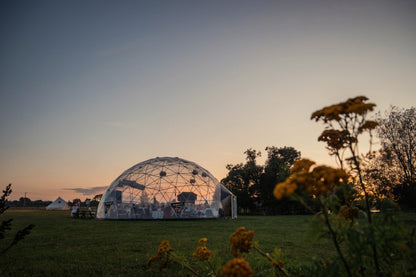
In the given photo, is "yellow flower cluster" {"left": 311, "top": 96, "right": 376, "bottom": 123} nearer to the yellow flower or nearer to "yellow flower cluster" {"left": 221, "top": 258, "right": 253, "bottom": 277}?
"yellow flower cluster" {"left": 221, "top": 258, "right": 253, "bottom": 277}

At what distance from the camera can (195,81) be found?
14.9 meters

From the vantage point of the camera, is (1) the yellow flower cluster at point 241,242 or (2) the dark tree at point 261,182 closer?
(1) the yellow flower cluster at point 241,242

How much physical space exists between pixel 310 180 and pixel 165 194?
71.5 ft

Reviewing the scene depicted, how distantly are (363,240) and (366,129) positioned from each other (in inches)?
46.4

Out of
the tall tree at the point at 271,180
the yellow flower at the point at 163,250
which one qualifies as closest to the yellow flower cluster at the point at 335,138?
the yellow flower at the point at 163,250

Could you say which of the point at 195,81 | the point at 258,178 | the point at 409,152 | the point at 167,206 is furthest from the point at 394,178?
the point at 258,178

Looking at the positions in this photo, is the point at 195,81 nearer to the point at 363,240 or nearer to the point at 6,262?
the point at 6,262

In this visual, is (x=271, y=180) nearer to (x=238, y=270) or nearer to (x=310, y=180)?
(x=310, y=180)

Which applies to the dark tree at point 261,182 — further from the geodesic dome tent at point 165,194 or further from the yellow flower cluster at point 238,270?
the yellow flower cluster at point 238,270

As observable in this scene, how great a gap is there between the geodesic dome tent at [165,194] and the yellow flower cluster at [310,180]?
2085 centimetres

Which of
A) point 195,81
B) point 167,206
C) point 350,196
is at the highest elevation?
point 195,81

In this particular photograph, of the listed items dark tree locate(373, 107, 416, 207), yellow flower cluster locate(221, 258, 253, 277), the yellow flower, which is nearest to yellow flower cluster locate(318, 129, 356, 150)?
yellow flower cluster locate(221, 258, 253, 277)

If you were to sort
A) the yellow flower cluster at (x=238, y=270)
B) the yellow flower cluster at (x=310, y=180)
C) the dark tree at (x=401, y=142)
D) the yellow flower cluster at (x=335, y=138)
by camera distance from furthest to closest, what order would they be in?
the dark tree at (x=401, y=142), the yellow flower cluster at (x=335, y=138), the yellow flower cluster at (x=310, y=180), the yellow flower cluster at (x=238, y=270)

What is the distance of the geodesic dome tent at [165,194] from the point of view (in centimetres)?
2180
